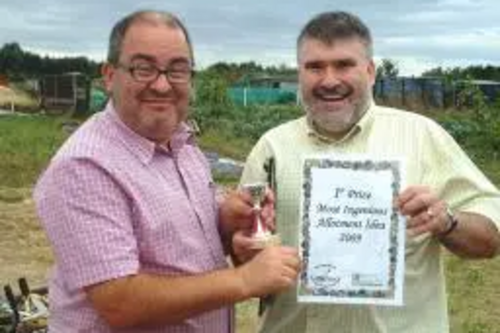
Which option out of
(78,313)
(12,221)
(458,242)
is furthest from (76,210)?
(12,221)

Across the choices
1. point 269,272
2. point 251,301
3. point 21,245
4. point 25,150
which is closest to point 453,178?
point 269,272

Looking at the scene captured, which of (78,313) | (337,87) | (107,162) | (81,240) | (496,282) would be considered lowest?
(496,282)

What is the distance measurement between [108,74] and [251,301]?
6.04 m

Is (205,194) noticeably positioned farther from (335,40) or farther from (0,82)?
(0,82)

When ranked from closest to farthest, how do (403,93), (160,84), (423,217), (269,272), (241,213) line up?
1. (269,272)
2. (160,84)
3. (423,217)
4. (241,213)
5. (403,93)

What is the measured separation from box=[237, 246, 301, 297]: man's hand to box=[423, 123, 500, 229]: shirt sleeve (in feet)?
2.52

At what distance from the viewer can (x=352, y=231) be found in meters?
3.10

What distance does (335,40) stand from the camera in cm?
329

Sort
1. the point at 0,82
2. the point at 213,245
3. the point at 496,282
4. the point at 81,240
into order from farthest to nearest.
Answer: the point at 0,82, the point at 496,282, the point at 213,245, the point at 81,240

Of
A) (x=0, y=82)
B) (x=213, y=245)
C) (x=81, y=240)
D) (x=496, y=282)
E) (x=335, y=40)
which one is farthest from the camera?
(x=0, y=82)

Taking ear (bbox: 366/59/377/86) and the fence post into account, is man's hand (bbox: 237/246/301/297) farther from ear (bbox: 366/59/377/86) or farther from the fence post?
the fence post

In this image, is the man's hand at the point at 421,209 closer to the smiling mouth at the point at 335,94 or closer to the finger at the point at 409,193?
the finger at the point at 409,193

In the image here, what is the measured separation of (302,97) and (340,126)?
0.54 ft

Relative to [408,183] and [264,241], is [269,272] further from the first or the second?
[408,183]
